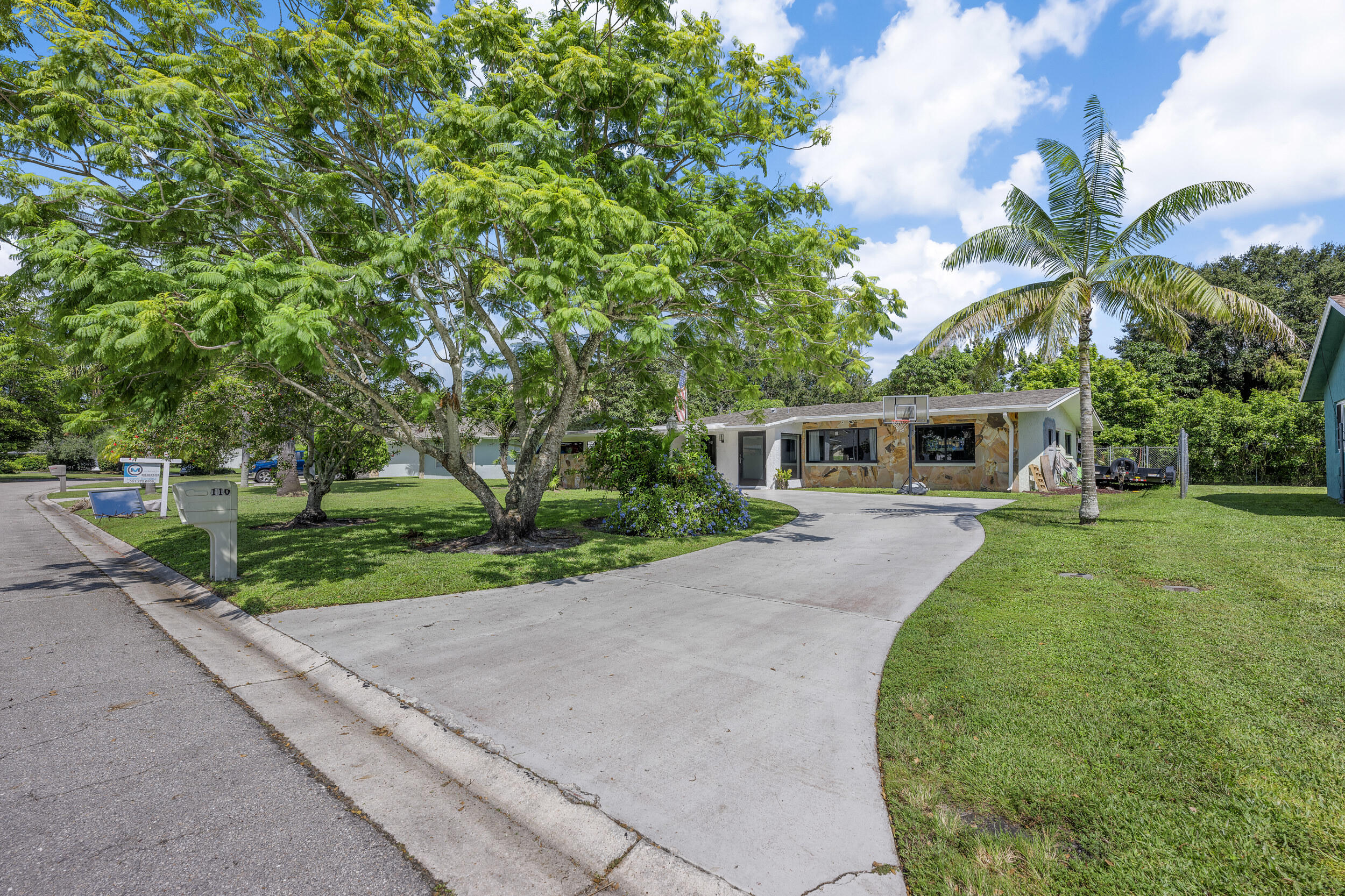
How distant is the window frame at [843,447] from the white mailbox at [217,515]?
19994 mm

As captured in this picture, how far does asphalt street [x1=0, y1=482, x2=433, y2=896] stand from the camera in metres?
2.40

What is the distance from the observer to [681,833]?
102 inches

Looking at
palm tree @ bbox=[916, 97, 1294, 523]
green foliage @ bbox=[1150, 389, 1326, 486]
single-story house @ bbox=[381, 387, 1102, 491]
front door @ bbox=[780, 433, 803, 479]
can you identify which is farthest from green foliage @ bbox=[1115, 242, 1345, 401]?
palm tree @ bbox=[916, 97, 1294, 523]

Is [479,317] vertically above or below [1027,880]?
above

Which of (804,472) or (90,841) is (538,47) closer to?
(90,841)

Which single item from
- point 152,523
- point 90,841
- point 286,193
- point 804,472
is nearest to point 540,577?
point 90,841

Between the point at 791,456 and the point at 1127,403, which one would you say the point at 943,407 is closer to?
the point at 791,456

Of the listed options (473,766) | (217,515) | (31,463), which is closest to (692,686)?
(473,766)

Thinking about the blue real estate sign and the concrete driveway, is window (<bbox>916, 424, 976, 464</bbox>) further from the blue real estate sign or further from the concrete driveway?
the blue real estate sign

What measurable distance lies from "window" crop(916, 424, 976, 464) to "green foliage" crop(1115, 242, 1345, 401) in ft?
63.7

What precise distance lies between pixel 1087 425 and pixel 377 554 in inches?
496

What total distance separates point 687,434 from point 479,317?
4.95 meters

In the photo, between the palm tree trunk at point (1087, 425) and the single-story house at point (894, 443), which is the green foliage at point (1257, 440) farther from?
the palm tree trunk at point (1087, 425)

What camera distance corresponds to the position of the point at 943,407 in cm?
2139
